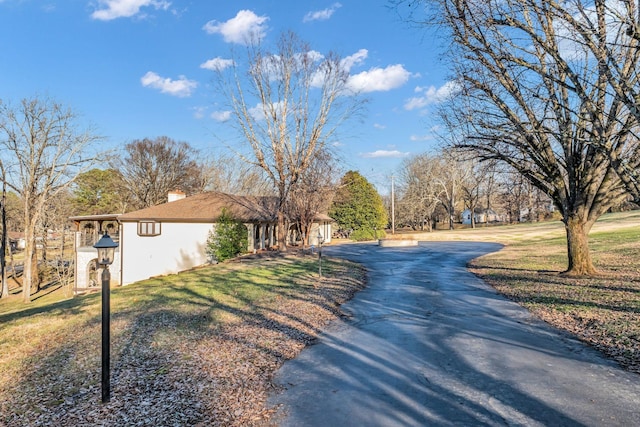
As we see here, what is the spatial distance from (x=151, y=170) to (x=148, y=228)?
1955 cm

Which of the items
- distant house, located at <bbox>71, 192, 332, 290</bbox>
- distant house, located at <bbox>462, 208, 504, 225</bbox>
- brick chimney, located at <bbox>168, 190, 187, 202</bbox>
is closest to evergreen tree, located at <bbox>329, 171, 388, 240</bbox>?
distant house, located at <bbox>71, 192, 332, 290</bbox>

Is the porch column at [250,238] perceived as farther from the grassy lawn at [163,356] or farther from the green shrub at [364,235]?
the grassy lawn at [163,356]

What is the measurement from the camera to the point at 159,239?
23.2 m

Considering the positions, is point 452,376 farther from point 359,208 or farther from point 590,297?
point 359,208

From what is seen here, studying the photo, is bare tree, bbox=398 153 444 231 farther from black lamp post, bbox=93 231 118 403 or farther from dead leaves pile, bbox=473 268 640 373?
black lamp post, bbox=93 231 118 403

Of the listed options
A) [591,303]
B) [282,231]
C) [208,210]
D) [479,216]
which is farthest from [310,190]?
[479,216]

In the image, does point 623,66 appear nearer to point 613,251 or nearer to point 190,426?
point 613,251

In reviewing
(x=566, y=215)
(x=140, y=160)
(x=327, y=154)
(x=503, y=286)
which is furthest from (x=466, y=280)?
(x=140, y=160)

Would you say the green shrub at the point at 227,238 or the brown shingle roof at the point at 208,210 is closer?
the green shrub at the point at 227,238

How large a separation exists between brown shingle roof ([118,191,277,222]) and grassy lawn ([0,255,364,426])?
13721 mm

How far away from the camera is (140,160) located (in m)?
39.8

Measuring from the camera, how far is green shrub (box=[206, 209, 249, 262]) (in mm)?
22812

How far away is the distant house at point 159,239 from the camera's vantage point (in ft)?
73.8

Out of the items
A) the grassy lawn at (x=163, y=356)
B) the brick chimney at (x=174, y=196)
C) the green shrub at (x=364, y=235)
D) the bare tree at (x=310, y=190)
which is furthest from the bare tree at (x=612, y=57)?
the green shrub at (x=364, y=235)
